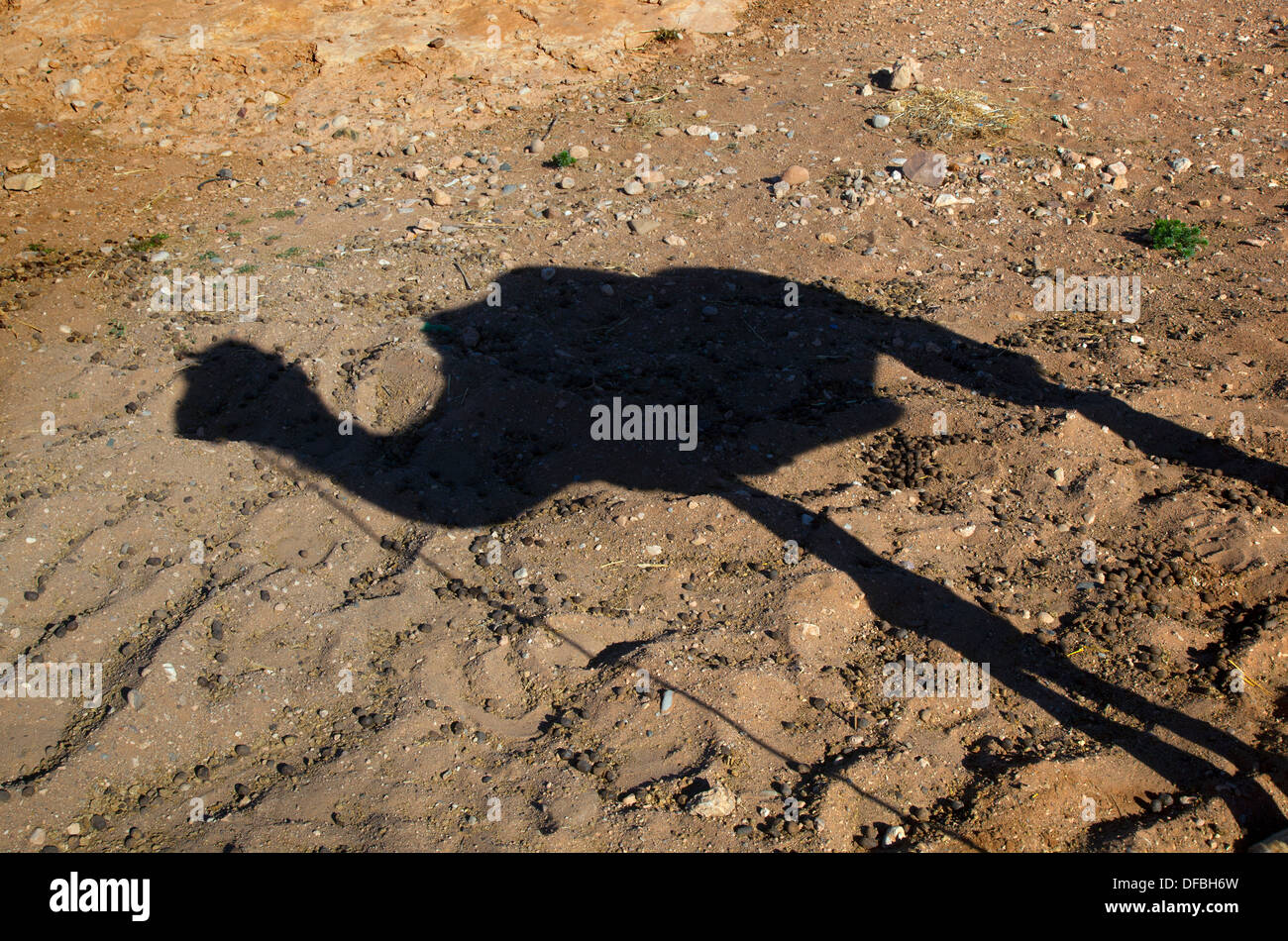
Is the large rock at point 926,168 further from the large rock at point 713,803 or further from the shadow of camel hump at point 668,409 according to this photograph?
the large rock at point 713,803

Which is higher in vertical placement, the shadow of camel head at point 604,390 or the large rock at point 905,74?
the large rock at point 905,74

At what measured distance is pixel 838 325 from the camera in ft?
20.1

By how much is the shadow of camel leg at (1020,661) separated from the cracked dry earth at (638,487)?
0.02 m

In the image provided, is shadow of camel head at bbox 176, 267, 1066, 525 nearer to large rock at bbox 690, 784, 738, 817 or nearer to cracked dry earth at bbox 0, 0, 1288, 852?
cracked dry earth at bbox 0, 0, 1288, 852

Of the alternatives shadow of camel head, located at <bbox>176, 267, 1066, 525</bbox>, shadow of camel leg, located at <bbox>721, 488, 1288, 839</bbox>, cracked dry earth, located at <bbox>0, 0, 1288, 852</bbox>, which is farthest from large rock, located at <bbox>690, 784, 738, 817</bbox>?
shadow of camel head, located at <bbox>176, 267, 1066, 525</bbox>

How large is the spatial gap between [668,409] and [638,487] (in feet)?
2.21

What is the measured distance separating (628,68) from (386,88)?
2.37 metres

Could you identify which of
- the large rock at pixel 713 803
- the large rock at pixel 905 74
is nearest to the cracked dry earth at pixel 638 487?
the large rock at pixel 713 803

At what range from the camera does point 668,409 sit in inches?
211

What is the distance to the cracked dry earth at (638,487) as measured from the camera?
3.51 meters

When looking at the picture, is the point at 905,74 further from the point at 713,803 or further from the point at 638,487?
the point at 713,803

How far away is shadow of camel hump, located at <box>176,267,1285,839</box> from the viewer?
4.46 m
